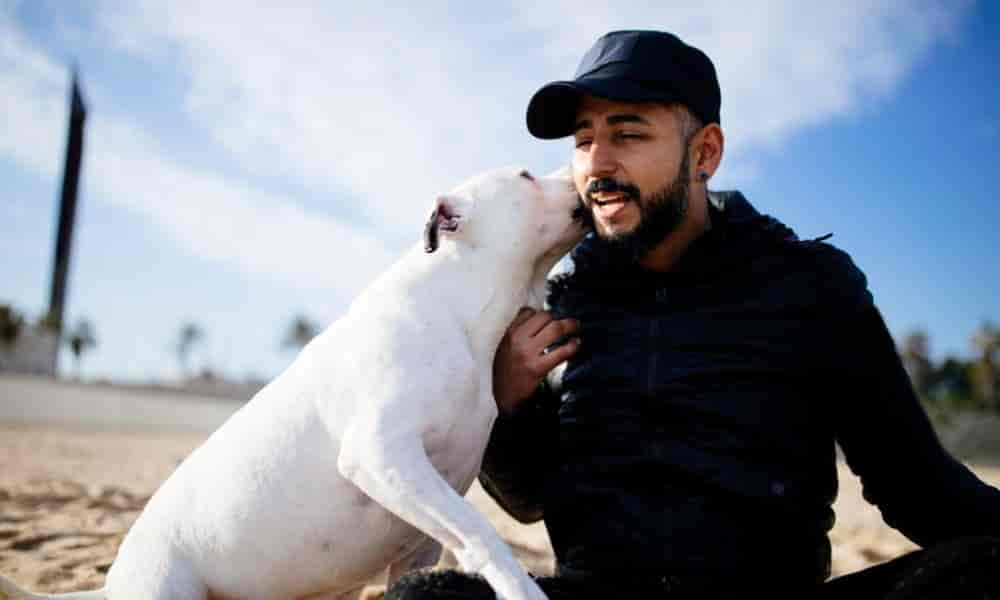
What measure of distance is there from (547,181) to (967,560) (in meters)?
1.68

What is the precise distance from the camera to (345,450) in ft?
7.09

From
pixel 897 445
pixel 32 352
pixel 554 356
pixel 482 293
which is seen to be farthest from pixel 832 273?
pixel 32 352

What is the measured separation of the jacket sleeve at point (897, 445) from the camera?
2.24 metres

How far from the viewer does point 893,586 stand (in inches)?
76.9

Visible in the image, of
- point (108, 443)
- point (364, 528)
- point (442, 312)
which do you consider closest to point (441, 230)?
point (442, 312)

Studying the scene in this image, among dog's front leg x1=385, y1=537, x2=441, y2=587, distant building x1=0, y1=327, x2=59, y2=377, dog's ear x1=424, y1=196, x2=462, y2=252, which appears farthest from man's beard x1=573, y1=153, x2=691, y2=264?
distant building x1=0, y1=327, x2=59, y2=377

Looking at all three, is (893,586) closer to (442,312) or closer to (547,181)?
(442,312)

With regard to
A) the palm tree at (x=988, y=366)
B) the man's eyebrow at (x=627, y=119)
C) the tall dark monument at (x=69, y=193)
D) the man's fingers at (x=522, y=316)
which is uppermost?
the tall dark monument at (x=69, y=193)

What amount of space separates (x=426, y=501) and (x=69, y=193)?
47363 mm

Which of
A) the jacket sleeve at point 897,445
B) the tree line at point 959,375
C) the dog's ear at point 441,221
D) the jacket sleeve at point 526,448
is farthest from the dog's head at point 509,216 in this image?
the tree line at point 959,375

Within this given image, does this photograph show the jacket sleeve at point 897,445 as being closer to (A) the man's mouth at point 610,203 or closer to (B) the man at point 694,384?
(B) the man at point 694,384

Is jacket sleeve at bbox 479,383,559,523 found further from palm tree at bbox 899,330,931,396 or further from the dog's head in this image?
palm tree at bbox 899,330,931,396

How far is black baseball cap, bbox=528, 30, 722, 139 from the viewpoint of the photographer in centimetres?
248

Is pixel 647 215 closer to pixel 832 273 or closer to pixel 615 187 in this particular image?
pixel 615 187
